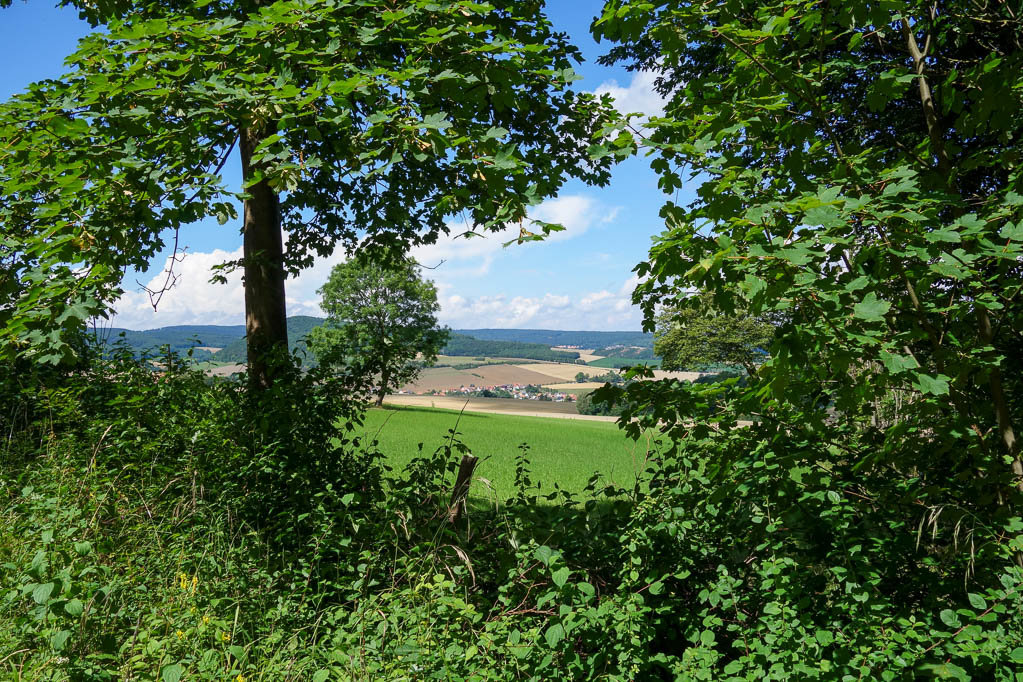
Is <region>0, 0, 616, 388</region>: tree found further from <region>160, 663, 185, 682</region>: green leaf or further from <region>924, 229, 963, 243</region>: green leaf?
<region>160, 663, 185, 682</region>: green leaf

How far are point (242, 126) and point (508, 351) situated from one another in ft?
246

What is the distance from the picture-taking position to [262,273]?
7.44 m

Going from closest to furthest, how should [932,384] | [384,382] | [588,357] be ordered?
[932,384] → [384,382] → [588,357]

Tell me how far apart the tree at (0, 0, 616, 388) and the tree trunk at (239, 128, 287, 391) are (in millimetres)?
1567

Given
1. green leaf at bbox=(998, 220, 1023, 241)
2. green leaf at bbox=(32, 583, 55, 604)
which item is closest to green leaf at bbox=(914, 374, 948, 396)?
green leaf at bbox=(998, 220, 1023, 241)

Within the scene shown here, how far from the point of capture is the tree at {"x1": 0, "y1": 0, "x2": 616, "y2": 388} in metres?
4.12

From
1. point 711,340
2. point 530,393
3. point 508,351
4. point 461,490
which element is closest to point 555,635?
point 461,490

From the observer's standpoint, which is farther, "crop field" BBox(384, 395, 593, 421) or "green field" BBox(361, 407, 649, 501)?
"crop field" BBox(384, 395, 593, 421)

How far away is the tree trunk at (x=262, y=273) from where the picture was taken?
734 centimetres

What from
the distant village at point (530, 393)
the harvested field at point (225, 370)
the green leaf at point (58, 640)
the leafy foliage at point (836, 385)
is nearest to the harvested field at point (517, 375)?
the distant village at point (530, 393)

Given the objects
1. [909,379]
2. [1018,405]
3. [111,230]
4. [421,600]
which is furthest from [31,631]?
[1018,405]

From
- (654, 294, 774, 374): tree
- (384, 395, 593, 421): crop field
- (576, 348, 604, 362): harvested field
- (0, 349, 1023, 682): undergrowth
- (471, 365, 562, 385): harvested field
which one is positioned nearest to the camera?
(0, 349, 1023, 682): undergrowth

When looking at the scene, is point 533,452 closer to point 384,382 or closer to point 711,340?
point 711,340

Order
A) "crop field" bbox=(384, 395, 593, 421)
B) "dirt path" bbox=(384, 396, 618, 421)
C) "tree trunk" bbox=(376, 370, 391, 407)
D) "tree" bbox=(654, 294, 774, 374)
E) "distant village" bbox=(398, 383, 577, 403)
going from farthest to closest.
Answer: "distant village" bbox=(398, 383, 577, 403)
"crop field" bbox=(384, 395, 593, 421)
"dirt path" bbox=(384, 396, 618, 421)
"tree" bbox=(654, 294, 774, 374)
"tree trunk" bbox=(376, 370, 391, 407)
